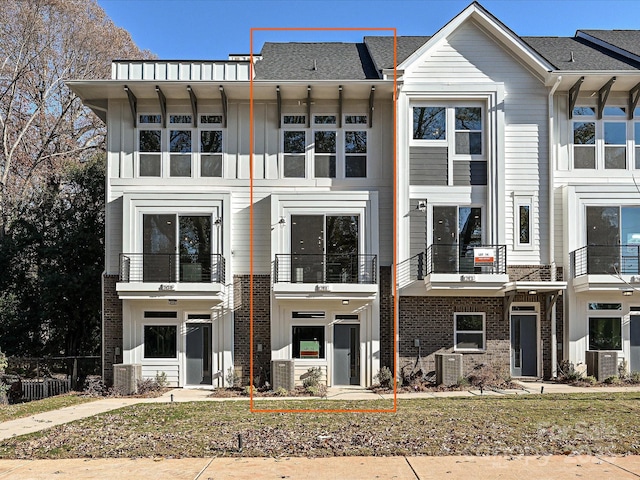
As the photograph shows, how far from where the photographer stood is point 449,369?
18.7 m

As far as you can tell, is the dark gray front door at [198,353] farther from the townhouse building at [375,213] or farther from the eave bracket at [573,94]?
the eave bracket at [573,94]

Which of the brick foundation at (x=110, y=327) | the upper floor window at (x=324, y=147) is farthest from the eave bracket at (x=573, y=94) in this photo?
the brick foundation at (x=110, y=327)

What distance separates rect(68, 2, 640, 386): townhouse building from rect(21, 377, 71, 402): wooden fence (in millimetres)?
1625

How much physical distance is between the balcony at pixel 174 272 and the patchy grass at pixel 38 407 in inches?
125

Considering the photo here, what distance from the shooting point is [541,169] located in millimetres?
20312

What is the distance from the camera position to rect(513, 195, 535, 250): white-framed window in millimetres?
20156

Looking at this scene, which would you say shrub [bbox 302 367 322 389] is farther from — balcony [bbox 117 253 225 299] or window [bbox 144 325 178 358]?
window [bbox 144 325 178 358]

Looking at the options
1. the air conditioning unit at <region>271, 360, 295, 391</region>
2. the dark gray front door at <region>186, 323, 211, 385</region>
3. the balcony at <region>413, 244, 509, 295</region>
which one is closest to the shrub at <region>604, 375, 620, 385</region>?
the balcony at <region>413, 244, 509, 295</region>

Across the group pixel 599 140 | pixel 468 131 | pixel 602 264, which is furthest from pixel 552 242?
pixel 468 131

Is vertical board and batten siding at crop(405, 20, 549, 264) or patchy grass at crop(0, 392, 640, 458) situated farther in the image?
vertical board and batten siding at crop(405, 20, 549, 264)

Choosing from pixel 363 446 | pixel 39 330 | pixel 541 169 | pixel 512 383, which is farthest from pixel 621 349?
pixel 39 330

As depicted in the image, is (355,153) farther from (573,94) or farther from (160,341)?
(160,341)

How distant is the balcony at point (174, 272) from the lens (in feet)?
62.9

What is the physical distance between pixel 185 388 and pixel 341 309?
16.3 feet
